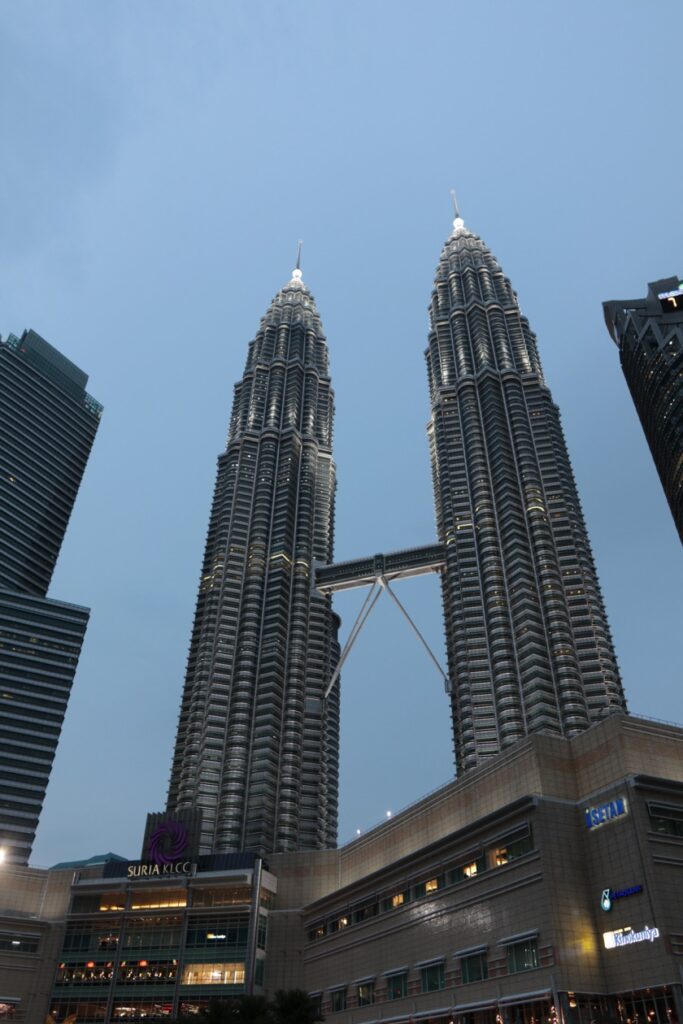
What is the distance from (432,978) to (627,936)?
23776 millimetres

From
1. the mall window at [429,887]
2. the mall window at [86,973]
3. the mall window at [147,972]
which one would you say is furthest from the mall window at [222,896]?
the mall window at [429,887]

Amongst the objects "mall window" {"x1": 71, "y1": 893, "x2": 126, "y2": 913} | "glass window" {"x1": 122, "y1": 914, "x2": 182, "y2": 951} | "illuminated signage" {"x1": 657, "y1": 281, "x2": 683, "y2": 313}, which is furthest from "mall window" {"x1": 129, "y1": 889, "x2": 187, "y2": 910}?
"illuminated signage" {"x1": 657, "y1": 281, "x2": 683, "y2": 313}

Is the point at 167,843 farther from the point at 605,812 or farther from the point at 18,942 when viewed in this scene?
the point at 605,812

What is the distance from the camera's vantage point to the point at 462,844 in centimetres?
8050

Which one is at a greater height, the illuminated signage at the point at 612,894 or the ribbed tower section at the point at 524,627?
the ribbed tower section at the point at 524,627

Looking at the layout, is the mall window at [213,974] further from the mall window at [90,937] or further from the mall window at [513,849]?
the mall window at [513,849]

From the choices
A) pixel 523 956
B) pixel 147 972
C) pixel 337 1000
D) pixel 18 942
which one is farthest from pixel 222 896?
pixel 523 956

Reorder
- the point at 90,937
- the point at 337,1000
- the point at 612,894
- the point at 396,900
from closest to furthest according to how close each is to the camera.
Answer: the point at 612,894, the point at 396,900, the point at 337,1000, the point at 90,937

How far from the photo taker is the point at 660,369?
573 feet

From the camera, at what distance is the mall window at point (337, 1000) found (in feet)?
309

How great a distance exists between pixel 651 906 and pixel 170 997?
244ft

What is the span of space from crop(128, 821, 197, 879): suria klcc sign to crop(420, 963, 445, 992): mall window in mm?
46396

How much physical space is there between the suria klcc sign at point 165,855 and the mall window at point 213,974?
40.1ft

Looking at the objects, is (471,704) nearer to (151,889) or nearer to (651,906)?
(151,889)
